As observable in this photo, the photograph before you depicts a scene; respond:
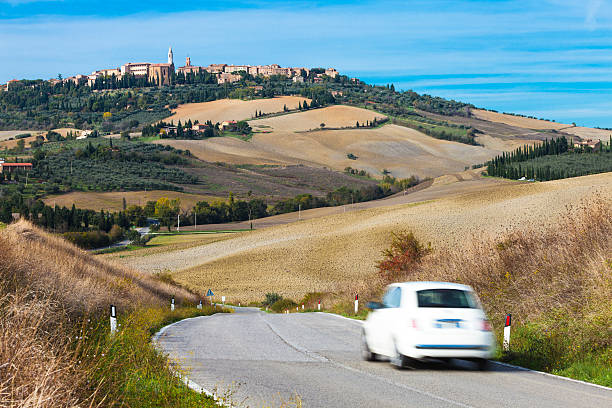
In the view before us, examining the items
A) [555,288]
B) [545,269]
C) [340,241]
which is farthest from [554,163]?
[555,288]

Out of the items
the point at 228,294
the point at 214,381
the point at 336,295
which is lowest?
the point at 228,294

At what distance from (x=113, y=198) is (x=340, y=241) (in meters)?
64.1

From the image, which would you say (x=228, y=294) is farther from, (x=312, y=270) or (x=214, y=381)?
(x=214, y=381)

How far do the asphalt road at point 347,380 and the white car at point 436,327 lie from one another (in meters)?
0.34

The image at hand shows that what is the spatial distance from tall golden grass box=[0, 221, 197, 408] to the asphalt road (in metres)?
2.12

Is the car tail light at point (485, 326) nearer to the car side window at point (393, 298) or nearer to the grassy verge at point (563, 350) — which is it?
the grassy verge at point (563, 350)

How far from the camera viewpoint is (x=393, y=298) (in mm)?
13141

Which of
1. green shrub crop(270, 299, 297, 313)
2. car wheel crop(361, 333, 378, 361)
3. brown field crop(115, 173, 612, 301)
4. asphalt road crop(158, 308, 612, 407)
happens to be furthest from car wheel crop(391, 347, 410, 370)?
brown field crop(115, 173, 612, 301)

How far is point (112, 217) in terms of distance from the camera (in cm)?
11031

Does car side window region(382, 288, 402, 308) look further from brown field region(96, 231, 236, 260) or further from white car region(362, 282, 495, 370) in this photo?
brown field region(96, 231, 236, 260)

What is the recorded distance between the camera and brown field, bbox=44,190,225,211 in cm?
11812

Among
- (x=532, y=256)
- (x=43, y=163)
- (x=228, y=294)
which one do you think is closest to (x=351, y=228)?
(x=228, y=294)

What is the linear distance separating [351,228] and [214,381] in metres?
72.0

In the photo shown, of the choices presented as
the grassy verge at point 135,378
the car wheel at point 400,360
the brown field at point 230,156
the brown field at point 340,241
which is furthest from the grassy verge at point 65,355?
the brown field at point 230,156
